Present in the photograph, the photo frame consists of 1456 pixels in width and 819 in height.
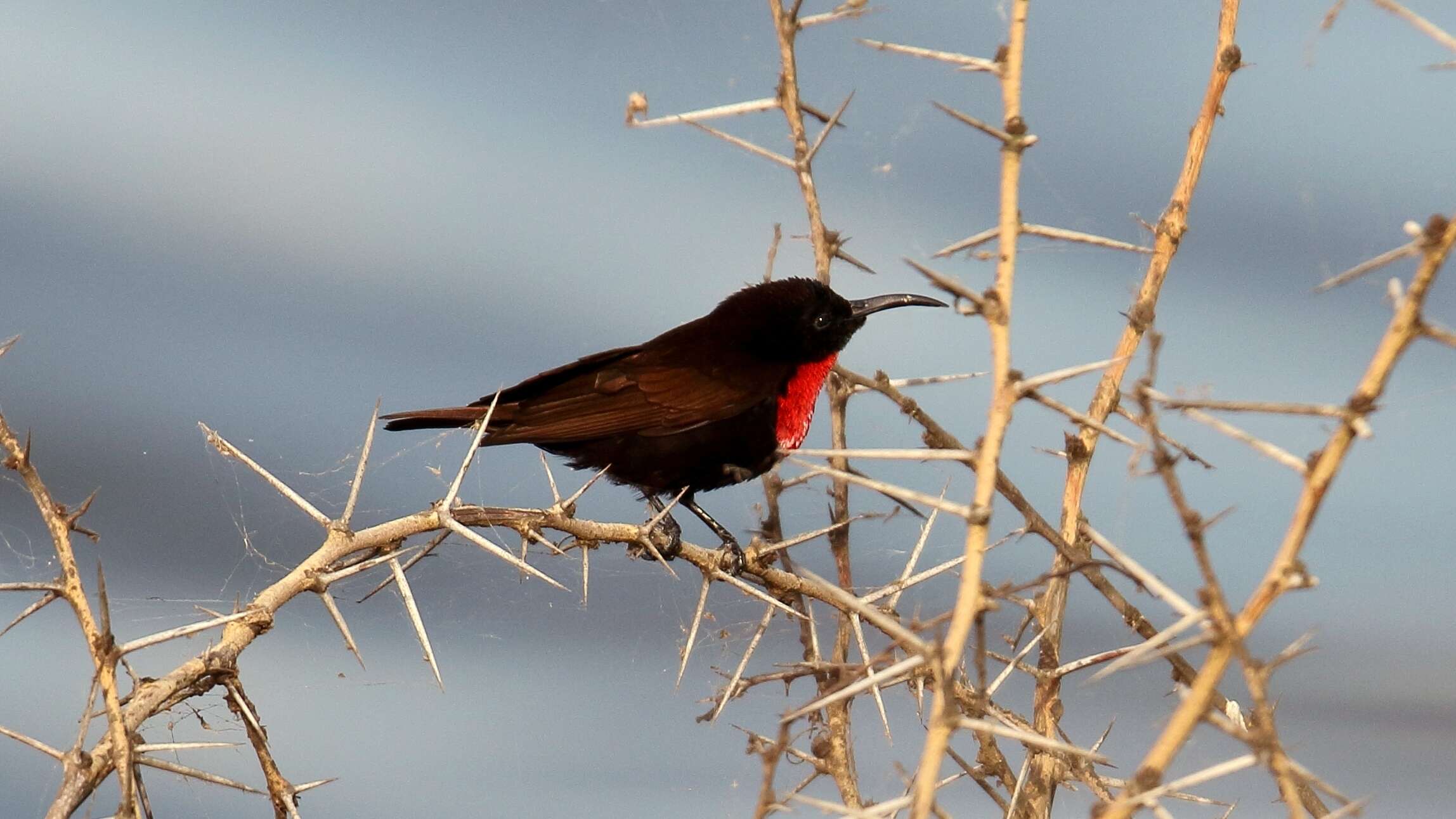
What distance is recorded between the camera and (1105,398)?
2.86 meters

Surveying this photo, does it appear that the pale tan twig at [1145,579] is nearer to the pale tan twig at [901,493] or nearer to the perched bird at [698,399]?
the pale tan twig at [901,493]

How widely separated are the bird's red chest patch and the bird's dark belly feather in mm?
70

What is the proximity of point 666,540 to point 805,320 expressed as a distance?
2.39 feet

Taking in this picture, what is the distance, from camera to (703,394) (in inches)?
129

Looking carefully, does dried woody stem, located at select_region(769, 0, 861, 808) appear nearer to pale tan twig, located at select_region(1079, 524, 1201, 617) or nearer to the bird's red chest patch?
the bird's red chest patch

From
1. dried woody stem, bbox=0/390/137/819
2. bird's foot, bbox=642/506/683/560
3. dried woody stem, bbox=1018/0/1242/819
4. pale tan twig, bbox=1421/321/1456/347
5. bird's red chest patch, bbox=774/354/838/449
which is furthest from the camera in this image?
bird's red chest patch, bbox=774/354/838/449

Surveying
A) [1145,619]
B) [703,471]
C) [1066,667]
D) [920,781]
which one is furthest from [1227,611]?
[703,471]

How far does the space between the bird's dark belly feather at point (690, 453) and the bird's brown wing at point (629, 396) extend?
0.09 feet

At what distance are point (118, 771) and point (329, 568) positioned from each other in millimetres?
549

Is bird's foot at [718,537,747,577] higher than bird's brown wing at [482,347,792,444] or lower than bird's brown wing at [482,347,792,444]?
lower

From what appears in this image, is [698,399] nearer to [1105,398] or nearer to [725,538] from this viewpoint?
[725,538]

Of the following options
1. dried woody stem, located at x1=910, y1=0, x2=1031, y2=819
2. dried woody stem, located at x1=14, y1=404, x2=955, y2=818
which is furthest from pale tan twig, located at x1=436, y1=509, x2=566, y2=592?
dried woody stem, located at x1=910, y1=0, x2=1031, y2=819

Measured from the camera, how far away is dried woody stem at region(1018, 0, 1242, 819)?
2.66 m

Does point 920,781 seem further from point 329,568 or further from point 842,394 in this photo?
point 842,394
